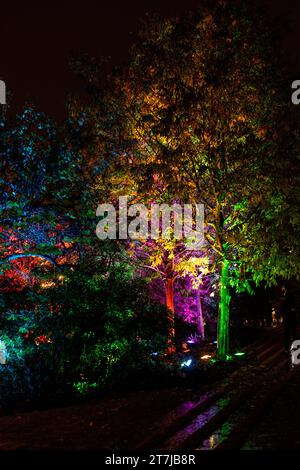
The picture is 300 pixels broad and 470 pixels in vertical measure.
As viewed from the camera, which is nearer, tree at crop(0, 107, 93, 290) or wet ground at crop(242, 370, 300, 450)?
wet ground at crop(242, 370, 300, 450)

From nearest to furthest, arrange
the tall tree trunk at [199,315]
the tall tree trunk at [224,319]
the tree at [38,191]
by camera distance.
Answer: the tree at [38,191], the tall tree trunk at [224,319], the tall tree trunk at [199,315]

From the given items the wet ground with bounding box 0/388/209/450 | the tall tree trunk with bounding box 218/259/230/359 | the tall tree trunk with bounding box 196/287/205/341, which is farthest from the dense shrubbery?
the tall tree trunk with bounding box 196/287/205/341

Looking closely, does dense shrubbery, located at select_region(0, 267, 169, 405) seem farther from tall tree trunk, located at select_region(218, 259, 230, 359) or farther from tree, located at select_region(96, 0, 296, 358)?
tree, located at select_region(96, 0, 296, 358)

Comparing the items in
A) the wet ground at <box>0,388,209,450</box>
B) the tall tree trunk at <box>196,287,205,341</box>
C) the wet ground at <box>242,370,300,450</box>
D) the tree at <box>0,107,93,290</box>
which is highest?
the tree at <box>0,107,93,290</box>

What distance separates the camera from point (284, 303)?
13.6m

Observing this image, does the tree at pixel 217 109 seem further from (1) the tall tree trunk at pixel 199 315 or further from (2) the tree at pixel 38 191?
(1) the tall tree trunk at pixel 199 315

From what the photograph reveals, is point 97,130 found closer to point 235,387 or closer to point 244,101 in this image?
point 244,101

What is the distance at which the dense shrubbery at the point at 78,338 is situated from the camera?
11617mm

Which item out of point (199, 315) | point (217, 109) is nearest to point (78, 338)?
point (217, 109)

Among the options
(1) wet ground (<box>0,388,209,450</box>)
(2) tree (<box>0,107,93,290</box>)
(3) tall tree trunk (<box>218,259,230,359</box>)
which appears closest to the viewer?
(1) wet ground (<box>0,388,209,450</box>)

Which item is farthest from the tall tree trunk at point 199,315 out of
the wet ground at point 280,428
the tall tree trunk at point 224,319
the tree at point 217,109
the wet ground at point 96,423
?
the wet ground at point 280,428

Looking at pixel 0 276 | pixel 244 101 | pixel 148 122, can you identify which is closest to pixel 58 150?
pixel 148 122

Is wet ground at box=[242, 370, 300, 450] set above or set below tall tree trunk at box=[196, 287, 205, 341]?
below

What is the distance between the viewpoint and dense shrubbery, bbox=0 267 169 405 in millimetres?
11617
